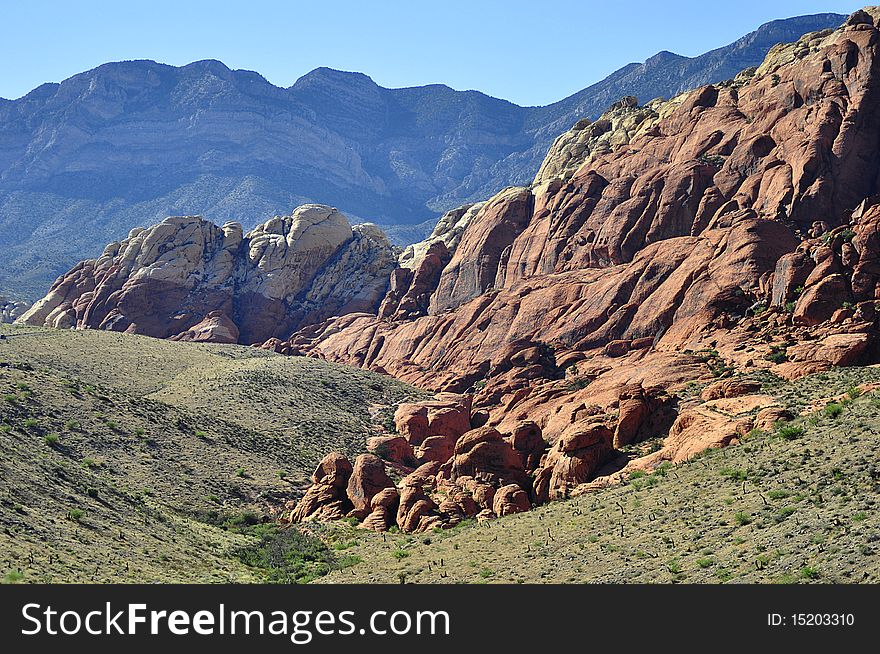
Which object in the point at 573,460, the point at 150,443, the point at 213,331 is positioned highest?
the point at 213,331

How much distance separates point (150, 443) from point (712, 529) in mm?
43162

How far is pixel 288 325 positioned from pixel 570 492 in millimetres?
78992

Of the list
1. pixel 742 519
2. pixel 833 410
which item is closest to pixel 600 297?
pixel 833 410

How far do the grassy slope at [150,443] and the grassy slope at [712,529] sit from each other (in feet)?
33.2

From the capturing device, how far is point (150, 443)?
70750 mm

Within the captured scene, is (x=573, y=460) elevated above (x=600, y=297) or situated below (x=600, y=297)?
below

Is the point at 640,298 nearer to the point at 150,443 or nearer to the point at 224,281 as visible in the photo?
the point at 150,443

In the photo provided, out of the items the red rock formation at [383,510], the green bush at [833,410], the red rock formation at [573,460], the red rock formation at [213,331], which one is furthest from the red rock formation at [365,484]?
the red rock formation at [213,331]

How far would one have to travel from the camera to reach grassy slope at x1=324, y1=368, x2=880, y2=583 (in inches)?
1353

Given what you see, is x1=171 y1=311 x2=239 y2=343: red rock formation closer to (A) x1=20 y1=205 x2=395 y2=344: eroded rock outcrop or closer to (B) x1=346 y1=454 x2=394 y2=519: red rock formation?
(A) x1=20 y1=205 x2=395 y2=344: eroded rock outcrop

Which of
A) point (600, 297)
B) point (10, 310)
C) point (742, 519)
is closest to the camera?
point (742, 519)

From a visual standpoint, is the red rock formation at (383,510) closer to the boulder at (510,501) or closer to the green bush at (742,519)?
the boulder at (510,501)

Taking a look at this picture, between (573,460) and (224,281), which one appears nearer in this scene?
(573,460)

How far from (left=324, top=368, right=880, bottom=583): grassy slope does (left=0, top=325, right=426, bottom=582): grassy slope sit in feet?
33.2
